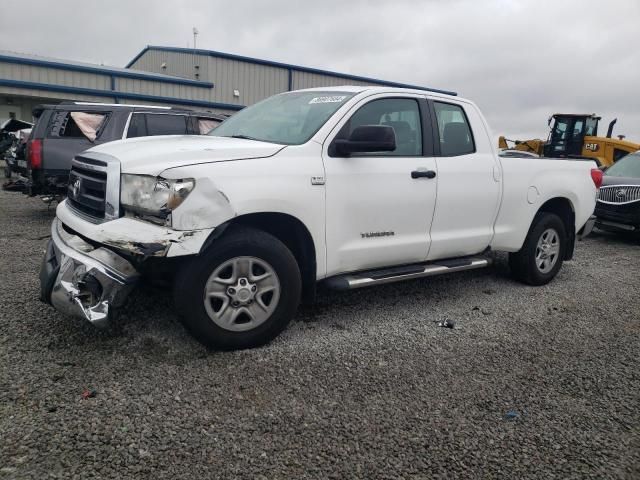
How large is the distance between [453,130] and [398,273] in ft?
4.96

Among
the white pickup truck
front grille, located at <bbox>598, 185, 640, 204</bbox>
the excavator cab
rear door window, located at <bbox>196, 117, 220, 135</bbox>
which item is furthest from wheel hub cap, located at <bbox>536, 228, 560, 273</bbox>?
the excavator cab

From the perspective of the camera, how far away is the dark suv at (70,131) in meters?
7.28

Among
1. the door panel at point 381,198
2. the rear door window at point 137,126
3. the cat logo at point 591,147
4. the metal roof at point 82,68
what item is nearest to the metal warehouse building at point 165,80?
the metal roof at point 82,68

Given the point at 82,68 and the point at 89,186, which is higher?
the point at 82,68

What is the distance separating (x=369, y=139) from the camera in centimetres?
349

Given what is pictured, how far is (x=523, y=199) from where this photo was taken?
4961mm

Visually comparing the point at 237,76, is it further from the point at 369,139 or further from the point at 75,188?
the point at 369,139

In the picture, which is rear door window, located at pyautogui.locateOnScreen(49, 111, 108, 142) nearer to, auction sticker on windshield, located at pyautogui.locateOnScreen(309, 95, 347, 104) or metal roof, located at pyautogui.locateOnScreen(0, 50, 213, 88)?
auction sticker on windshield, located at pyautogui.locateOnScreen(309, 95, 347, 104)

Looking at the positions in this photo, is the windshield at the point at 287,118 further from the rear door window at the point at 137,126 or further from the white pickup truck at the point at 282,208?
the rear door window at the point at 137,126

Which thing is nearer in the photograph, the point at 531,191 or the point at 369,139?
Result: the point at 369,139

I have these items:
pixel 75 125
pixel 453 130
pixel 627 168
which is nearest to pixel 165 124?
pixel 75 125

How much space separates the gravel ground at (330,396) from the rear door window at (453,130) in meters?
1.45

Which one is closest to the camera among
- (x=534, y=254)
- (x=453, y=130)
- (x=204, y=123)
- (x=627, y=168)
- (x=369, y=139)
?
(x=369, y=139)

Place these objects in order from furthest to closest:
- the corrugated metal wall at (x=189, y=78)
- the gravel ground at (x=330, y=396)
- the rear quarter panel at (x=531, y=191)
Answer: the corrugated metal wall at (x=189, y=78) → the rear quarter panel at (x=531, y=191) → the gravel ground at (x=330, y=396)
